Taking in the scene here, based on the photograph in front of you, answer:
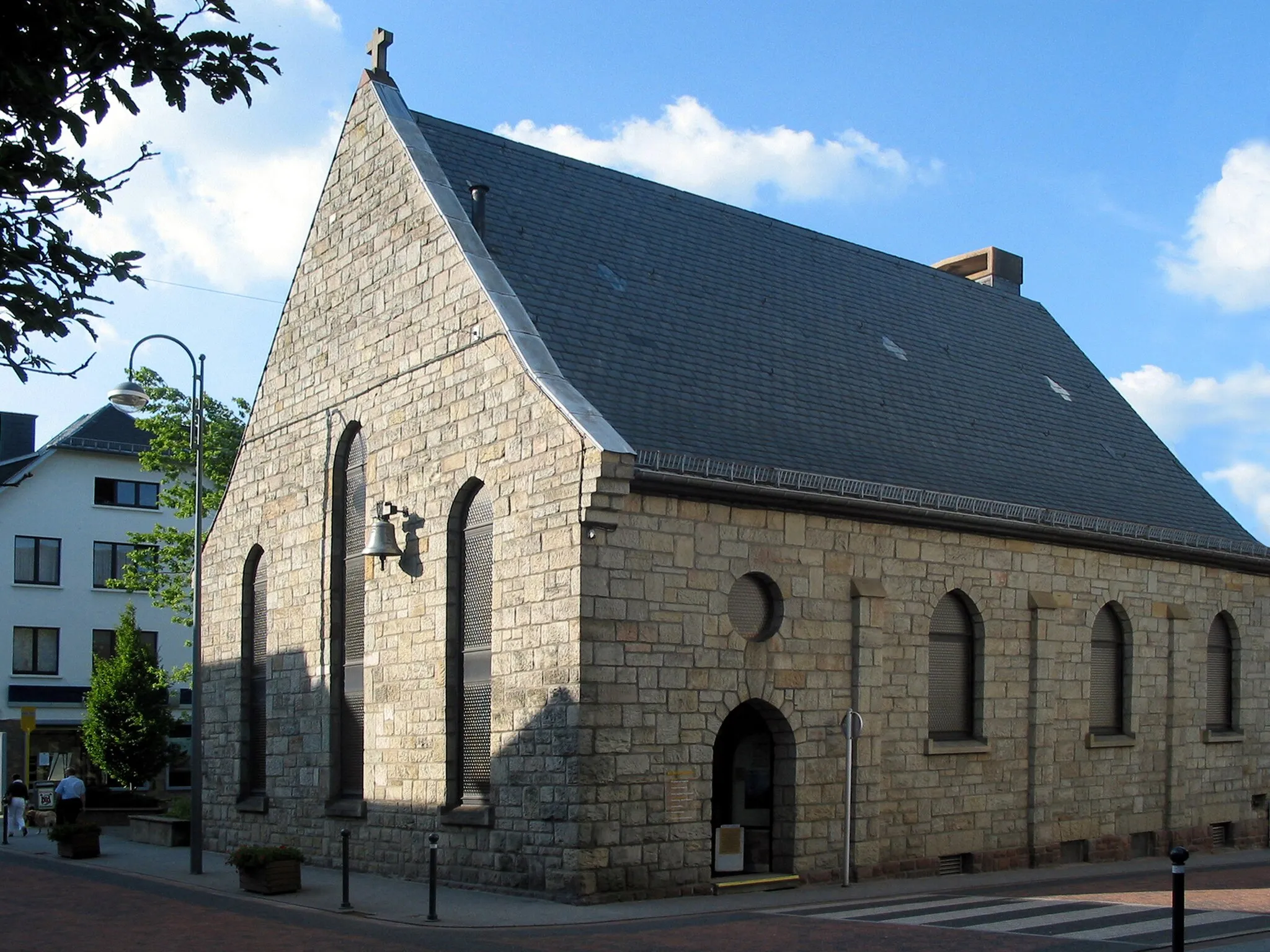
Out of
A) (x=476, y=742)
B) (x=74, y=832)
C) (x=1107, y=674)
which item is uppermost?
(x=1107, y=674)

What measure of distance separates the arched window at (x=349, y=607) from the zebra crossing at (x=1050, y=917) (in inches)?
318

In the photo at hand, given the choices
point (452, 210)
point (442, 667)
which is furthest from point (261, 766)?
point (452, 210)

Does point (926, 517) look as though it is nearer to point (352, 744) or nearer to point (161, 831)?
point (352, 744)

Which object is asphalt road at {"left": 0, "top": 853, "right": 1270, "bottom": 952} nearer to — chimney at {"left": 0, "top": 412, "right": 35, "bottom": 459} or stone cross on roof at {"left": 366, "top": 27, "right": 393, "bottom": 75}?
stone cross on roof at {"left": 366, "top": 27, "right": 393, "bottom": 75}

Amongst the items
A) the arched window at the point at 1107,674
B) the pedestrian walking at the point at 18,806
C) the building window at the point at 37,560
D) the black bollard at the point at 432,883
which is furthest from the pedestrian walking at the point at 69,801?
the arched window at the point at 1107,674

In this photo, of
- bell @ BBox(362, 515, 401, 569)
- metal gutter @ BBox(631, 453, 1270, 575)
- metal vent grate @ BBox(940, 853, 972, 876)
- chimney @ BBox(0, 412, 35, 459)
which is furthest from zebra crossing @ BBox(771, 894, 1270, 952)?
chimney @ BBox(0, 412, 35, 459)

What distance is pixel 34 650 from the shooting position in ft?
142

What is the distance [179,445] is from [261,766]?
13.7 metres

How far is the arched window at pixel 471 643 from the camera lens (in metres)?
17.8

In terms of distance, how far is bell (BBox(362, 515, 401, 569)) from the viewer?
1912 cm

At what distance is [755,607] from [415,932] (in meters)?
6.16

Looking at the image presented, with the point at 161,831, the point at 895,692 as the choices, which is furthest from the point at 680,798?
the point at 161,831

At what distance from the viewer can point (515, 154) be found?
21.5 metres

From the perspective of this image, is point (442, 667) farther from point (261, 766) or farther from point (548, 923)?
point (261, 766)
